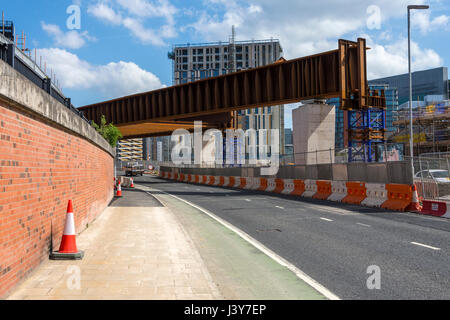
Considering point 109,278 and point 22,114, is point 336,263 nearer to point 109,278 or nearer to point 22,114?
point 109,278

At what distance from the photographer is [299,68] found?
2723 centimetres

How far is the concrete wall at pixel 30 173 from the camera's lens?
4.89 m

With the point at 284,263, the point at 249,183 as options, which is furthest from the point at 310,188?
the point at 284,263

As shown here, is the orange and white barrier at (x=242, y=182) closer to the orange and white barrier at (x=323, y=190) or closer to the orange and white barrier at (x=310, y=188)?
the orange and white barrier at (x=310, y=188)

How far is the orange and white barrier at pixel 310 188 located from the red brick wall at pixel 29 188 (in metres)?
14.5

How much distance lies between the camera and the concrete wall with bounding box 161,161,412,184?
16.2 metres

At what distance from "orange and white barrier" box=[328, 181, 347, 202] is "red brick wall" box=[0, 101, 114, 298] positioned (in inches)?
507

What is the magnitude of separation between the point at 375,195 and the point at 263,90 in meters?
15.1

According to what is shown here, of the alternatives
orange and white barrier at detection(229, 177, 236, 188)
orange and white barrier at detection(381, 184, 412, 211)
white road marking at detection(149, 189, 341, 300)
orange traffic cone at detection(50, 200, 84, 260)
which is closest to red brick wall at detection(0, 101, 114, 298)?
orange traffic cone at detection(50, 200, 84, 260)

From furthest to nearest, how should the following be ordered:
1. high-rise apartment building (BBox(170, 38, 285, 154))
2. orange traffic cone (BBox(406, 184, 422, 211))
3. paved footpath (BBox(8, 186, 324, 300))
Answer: high-rise apartment building (BBox(170, 38, 285, 154)) → orange traffic cone (BBox(406, 184, 422, 211)) → paved footpath (BBox(8, 186, 324, 300))

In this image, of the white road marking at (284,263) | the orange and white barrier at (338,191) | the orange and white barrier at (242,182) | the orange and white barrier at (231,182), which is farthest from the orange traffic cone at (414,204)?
the orange and white barrier at (231,182)

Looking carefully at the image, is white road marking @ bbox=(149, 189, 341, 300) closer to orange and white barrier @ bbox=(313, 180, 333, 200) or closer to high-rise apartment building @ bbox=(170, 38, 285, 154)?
orange and white barrier @ bbox=(313, 180, 333, 200)
